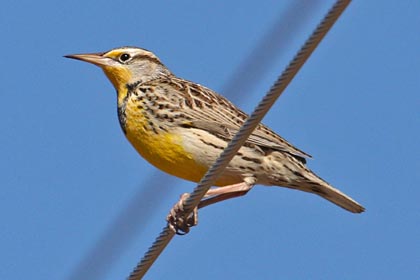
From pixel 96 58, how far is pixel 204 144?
49.5 inches

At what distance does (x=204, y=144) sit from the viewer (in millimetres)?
6766

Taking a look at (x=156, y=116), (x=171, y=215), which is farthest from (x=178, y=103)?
(x=171, y=215)

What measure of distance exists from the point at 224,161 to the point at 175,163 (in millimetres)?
1890

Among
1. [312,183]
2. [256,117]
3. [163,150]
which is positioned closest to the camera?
[256,117]

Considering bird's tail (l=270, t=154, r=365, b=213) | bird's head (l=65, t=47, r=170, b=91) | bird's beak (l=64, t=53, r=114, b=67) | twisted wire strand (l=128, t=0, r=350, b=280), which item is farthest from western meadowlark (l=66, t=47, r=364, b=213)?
twisted wire strand (l=128, t=0, r=350, b=280)

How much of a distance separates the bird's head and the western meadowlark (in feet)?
0.94

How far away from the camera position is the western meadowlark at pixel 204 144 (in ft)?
22.1

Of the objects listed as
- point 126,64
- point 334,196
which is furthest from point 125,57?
point 334,196

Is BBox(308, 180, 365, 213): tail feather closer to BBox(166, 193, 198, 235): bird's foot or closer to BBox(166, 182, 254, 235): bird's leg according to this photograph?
BBox(166, 182, 254, 235): bird's leg

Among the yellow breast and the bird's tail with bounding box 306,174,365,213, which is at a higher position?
the bird's tail with bounding box 306,174,365,213

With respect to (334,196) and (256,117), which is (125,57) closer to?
(334,196)

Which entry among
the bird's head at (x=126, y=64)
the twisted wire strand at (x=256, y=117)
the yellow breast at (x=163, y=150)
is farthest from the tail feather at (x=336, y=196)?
the twisted wire strand at (x=256, y=117)

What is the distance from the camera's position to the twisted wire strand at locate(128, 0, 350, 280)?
4.12m

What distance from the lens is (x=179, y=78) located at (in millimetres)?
7805
